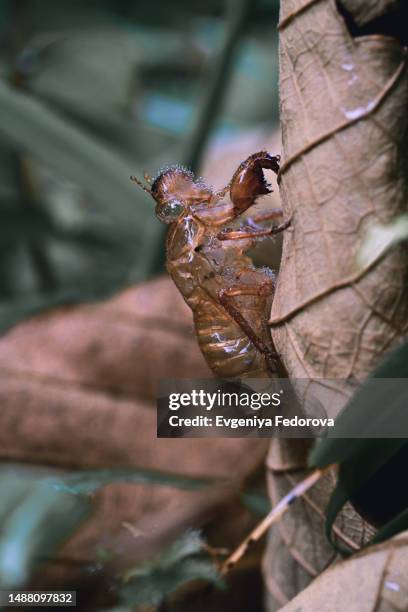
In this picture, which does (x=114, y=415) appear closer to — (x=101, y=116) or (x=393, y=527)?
(x=393, y=527)

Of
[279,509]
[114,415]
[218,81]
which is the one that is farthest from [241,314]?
[218,81]

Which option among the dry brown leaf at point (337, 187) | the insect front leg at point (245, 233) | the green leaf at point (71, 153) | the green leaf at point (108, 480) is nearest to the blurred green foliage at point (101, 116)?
the green leaf at point (71, 153)

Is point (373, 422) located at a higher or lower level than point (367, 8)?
lower

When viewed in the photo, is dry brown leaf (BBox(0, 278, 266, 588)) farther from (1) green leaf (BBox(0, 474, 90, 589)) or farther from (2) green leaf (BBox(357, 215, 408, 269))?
(2) green leaf (BBox(357, 215, 408, 269))

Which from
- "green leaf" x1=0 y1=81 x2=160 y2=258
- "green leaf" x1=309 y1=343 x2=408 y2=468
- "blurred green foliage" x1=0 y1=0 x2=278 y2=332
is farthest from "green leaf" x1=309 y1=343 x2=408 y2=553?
"green leaf" x1=0 y1=81 x2=160 y2=258

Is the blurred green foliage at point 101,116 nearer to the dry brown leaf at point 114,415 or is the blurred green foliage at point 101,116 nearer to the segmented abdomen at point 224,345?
the dry brown leaf at point 114,415

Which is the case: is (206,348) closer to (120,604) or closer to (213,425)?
(213,425)

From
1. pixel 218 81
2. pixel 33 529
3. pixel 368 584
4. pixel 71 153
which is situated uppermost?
pixel 218 81
